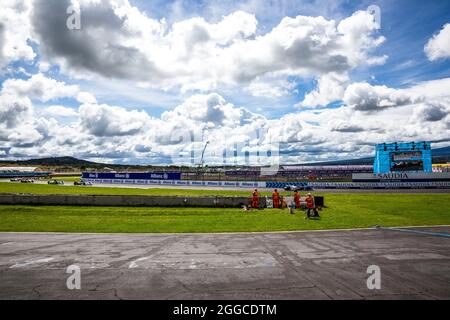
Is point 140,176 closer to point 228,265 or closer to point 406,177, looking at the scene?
point 406,177

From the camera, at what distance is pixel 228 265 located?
9.02 metres

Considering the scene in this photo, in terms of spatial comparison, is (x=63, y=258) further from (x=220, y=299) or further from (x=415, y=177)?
(x=415, y=177)

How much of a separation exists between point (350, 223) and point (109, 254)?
13.2 metres

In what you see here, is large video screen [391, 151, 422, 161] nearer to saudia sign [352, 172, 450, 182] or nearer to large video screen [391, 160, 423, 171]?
large video screen [391, 160, 423, 171]

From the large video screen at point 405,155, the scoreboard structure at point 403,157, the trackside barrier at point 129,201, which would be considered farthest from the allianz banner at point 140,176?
the large video screen at point 405,155

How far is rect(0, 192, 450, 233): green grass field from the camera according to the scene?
1608 centimetres

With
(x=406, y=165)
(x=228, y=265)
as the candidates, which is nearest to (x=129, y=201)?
(x=228, y=265)

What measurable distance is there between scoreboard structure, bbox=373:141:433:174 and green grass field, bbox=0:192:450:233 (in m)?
45.0

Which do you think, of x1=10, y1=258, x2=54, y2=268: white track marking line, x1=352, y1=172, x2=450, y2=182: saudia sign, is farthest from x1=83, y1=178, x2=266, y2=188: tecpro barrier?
x1=10, y1=258, x2=54, y2=268: white track marking line

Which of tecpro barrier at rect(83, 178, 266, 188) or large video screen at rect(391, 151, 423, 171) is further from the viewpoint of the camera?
large video screen at rect(391, 151, 423, 171)

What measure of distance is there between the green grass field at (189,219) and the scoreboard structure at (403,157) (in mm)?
44982

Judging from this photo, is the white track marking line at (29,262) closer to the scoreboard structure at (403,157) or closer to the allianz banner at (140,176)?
the allianz banner at (140,176)

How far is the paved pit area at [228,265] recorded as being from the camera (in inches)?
270

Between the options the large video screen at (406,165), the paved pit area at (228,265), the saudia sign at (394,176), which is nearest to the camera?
the paved pit area at (228,265)
